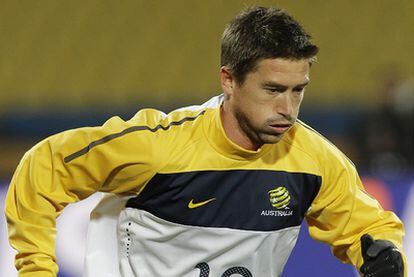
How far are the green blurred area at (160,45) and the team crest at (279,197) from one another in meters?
7.00

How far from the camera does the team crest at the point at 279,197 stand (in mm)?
3504

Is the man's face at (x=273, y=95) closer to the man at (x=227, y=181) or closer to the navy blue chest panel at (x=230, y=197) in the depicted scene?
the man at (x=227, y=181)

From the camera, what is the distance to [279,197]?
3.51 meters

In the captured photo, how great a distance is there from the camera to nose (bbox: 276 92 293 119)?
3236 millimetres

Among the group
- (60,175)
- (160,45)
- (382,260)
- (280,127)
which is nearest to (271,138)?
(280,127)

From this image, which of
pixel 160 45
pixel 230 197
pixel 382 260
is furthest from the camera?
pixel 160 45

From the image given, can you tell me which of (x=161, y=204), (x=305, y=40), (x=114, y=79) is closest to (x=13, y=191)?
(x=161, y=204)

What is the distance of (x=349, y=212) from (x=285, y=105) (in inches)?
22.6

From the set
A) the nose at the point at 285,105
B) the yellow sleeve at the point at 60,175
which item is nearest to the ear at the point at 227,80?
the nose at the point at 285,105

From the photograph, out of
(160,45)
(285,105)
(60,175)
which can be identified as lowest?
(160,45)

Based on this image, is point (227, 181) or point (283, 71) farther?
point (227, 181)

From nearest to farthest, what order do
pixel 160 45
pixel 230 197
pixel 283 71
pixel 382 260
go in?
pixel 283 71
pixel 382 260
pixel 230 197
pixel 160 45

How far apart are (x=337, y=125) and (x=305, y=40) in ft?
20.8

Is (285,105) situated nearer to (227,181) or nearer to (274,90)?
(274,90)
